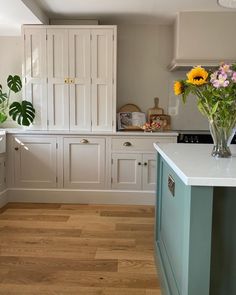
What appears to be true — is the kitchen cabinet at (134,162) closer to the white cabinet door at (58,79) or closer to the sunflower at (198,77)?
the white cabinet door at (58,79)

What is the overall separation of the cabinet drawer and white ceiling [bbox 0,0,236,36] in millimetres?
1482

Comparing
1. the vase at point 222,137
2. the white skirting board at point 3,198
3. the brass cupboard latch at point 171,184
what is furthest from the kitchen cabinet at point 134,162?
the vase at point 222,137

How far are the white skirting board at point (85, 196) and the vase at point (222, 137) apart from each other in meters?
2.21

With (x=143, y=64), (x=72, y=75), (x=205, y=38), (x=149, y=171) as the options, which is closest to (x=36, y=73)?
(x=72, y=75)

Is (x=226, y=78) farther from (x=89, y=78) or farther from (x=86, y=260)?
(x=89, y=78)

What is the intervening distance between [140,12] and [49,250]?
2.78m

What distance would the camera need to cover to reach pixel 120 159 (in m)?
3.81

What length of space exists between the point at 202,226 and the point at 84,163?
2688 millimetres

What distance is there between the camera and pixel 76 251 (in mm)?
2572

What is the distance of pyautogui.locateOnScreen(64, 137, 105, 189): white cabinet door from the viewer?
3.78m

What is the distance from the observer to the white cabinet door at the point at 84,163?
378 cm

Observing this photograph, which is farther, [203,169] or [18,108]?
[18,108]

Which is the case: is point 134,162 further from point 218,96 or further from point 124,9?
point 218,96

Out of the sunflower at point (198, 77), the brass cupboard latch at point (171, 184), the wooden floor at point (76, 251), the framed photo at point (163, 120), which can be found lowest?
the wooden floor at point (76, 251)
